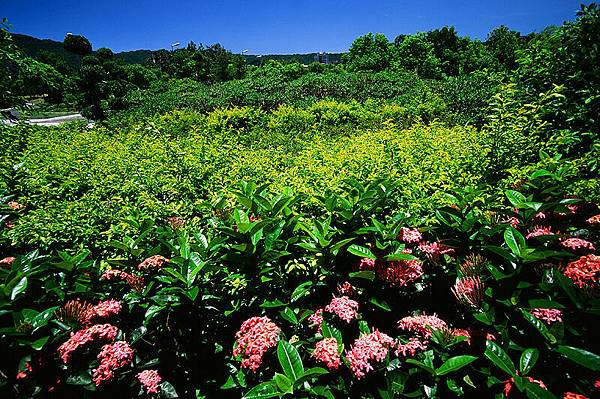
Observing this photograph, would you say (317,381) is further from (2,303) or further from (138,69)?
(138,69)

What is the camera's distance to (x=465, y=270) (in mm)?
1515

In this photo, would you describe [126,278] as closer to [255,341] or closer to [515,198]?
[255,341]

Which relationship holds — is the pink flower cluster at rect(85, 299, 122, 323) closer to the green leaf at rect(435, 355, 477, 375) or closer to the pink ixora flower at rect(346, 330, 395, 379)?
the pink ixora flower at rect(346, 330, 395, 379)

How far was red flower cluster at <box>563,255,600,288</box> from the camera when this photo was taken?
4.33ft

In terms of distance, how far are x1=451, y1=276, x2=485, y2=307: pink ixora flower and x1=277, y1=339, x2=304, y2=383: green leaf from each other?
2.71ft

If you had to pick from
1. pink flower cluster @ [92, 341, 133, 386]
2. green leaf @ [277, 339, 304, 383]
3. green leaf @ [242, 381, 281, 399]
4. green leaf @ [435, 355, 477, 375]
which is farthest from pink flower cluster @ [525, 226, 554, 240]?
pink flower cluster @ [92, 341, 133, 386]

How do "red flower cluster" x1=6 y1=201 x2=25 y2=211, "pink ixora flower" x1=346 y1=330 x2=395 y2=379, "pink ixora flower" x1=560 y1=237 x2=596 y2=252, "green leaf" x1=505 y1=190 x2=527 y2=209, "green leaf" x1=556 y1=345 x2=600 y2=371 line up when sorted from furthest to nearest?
"red flower cluster" x1=6 y1=201 x2=25 y2=211 → "green leaf" x1=505 y1=190 x2=527 y2=209 → "pink ixora flower" x1=560 y1=237 x2=596 y2=252 → "pink ixora flower" x1=346 y1=330 x2=395 y2=379 → "green leaf" x1=556 y1=345 x2=600 y2=371

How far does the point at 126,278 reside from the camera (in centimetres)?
172

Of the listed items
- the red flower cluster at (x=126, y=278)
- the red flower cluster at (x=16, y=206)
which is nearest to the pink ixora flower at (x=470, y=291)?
the red flower cluster at (x=126, y=278)

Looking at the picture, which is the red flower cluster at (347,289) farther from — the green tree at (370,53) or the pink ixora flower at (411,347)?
the green tree at (370,53)

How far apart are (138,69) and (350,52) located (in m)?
25.7

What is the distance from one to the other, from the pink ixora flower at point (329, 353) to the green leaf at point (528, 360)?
2.39ft

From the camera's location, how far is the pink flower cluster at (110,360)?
1.36 meters

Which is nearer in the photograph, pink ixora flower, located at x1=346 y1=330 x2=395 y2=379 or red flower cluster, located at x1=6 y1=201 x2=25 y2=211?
pink ixora flower, located at x1=346 y1=330 x2=395 y2=379
